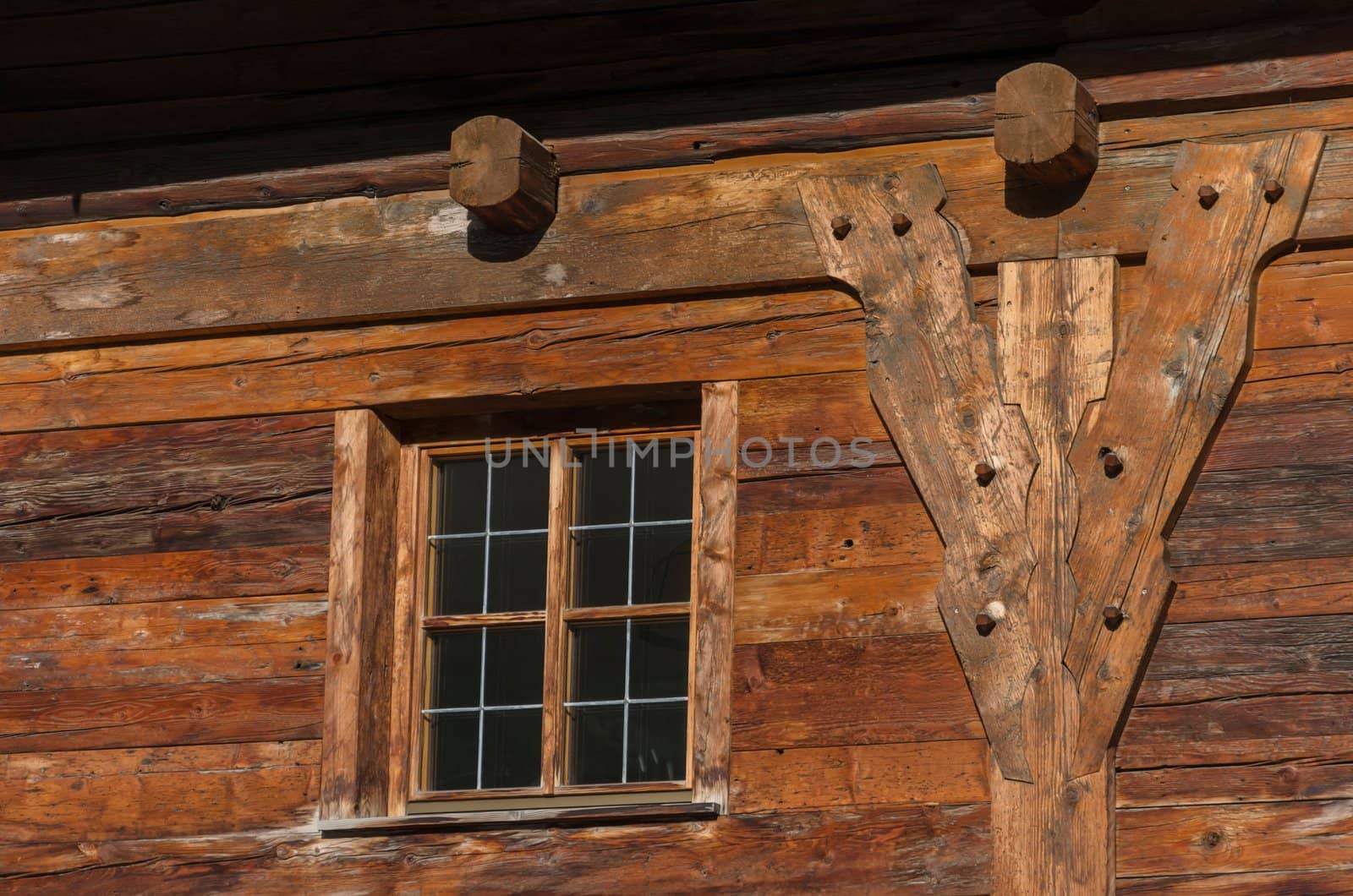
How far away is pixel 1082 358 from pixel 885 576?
0.80 m

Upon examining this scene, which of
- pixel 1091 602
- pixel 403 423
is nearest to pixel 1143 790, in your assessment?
pixel 1091 602

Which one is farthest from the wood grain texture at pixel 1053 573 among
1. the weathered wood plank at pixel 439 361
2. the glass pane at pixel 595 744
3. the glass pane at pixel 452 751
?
the glass pane at pixel 452 751

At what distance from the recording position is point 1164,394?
213 inches

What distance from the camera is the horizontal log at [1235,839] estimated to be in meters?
5.04

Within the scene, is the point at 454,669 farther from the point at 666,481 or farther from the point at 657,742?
the point at 666,481

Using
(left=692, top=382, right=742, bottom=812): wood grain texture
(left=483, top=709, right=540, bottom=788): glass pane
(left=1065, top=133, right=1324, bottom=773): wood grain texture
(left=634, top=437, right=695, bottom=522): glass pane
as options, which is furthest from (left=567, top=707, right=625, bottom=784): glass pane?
(left=1065, top=133, right=1324, bottom=773): wood grain texture

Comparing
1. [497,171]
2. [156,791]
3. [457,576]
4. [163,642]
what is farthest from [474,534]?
[156,791]

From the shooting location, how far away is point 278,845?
19.0 feet

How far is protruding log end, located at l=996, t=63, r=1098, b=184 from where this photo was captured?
5.50 metres

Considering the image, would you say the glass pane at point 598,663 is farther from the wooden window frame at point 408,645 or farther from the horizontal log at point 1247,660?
the horizontal log at point 1247,660

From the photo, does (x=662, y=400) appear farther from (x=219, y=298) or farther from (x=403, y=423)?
(x=219, y=298)

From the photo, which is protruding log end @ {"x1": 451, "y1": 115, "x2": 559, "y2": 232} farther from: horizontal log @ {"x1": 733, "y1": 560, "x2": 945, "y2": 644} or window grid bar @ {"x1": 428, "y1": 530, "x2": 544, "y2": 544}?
horizontal log @ {"x1": 733, "y1": 560, "x2": 945, "y2": 644}

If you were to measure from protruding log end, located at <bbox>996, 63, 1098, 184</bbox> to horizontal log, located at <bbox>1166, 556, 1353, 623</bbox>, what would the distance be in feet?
3.78

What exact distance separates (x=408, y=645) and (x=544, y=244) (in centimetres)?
126
